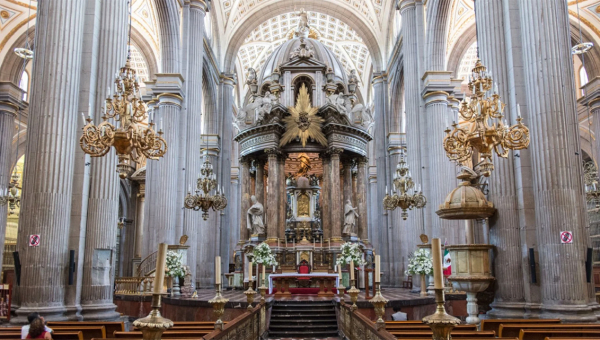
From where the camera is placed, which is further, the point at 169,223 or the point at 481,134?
the point at 169,223

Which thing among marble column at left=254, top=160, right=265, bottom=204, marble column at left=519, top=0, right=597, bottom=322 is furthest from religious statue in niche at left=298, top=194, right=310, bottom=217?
marble column at left=519, top=0, right=597, bottom=322

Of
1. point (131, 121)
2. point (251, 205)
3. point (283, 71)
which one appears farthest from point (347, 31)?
point (131, 121)

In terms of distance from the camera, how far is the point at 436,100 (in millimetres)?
19344

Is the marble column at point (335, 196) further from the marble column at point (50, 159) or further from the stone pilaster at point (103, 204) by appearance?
the marble column at point (50, 159)

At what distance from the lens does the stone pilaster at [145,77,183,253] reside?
18266mm

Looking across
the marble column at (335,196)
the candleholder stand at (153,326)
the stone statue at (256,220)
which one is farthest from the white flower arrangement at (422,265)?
the candleholder stand at (153,326)

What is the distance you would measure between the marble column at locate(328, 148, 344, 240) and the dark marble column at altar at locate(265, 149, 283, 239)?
242 cm

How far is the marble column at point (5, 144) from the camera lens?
2011cm

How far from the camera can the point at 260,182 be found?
2494 centimetres

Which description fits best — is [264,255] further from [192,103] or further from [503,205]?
[503,205]

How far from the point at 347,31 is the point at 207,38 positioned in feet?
46.9

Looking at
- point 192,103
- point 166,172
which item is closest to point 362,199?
point 192,103

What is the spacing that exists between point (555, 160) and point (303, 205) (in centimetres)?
1609

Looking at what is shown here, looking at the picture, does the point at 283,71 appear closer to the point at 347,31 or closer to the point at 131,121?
the point at 347,31
